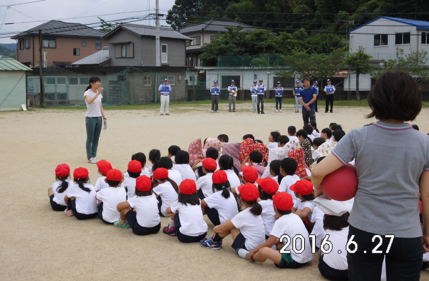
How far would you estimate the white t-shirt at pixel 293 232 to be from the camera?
3639 mm

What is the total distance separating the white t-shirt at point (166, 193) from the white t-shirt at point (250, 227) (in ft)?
4.26

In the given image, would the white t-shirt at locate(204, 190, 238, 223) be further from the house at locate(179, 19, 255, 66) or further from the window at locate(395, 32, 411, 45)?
the house at locate(179, 19, 255, 66)

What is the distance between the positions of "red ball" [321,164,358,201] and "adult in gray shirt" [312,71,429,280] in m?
0.05

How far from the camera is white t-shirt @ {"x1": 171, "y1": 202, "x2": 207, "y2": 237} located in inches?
167

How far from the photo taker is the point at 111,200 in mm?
4781

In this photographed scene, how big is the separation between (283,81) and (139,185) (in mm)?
31051

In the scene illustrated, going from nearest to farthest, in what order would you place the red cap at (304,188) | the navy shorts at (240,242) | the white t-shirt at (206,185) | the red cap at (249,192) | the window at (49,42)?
the red cap at (249,192) → the navy shorts at (240,242) → the red cap at (304,188) → the white t-shirt at (206,185) → the window at (49,42)

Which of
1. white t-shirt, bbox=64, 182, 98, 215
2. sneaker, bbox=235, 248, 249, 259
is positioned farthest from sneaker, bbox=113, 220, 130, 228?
sneaker, bbox=235, 248, 249, 259

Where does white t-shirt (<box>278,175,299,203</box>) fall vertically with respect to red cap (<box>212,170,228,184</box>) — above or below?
below

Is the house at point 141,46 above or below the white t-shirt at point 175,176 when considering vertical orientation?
above

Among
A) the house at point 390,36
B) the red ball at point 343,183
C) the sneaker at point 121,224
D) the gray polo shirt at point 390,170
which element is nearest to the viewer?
the gray polo shirt at point 390,170

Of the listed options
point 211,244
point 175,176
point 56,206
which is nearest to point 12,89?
point 56,206

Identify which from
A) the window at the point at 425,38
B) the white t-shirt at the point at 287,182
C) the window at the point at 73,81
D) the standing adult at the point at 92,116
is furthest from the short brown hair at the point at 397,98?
the window at the point at 425,38

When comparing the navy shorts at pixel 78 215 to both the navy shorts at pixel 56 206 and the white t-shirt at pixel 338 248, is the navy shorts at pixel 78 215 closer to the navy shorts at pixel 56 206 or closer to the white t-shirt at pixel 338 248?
the navy shorts at pixel 56 206
